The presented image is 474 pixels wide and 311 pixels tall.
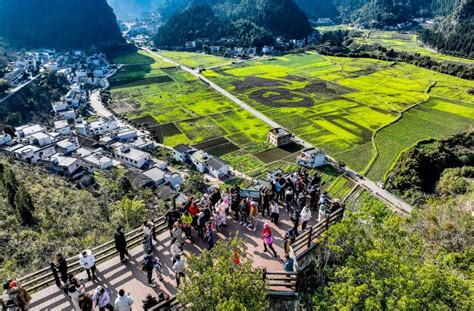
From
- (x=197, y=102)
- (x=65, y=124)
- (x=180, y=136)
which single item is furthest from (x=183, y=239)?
(x=197, y=102)

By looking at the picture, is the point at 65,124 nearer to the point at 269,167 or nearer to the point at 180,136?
the point at 180,136

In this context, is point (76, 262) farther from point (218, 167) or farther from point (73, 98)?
point (73, 98)

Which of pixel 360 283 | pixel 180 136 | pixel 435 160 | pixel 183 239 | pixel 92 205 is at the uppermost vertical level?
pixel 360 283

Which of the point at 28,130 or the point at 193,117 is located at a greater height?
the point at 28,130

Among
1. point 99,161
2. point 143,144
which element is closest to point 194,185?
point 99,161

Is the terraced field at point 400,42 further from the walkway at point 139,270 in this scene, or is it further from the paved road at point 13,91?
Result: the paved road at point 13,91
